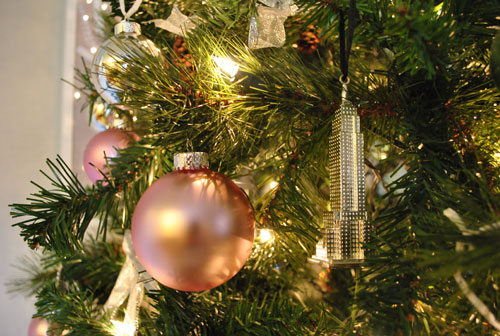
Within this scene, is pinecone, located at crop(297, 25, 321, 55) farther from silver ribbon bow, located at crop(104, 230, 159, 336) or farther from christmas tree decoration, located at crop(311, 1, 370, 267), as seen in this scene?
silver ribbon bow, located at crop(104, 230, 159, 336)

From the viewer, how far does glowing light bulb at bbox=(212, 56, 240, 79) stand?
0.33 m

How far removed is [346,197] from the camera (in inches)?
11.1

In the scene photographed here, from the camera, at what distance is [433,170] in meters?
0.26

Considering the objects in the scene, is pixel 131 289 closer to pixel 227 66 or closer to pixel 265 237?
pixel 265 237

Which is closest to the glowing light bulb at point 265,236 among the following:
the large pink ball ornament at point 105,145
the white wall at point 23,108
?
the large pink ball ornament at point 105,145

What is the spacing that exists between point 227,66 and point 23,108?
37.3 inches

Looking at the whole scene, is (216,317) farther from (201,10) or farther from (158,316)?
(201,10)

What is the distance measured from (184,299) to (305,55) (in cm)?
32

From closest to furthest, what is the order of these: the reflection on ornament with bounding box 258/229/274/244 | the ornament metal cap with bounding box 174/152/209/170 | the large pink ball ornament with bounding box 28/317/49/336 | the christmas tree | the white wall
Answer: the christmas tree < the ornament metal cap with bounding box 174/152/209/170 < the reflection on ornament with bounding box 258/229/274/244 < the large pink ball ornament with bounding box 28/317/49/336 < the white wall

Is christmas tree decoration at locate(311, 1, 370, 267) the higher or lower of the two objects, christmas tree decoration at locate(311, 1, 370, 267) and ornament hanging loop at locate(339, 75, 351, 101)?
the lower

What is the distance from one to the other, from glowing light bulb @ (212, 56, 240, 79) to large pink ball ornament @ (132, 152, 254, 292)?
95 mm

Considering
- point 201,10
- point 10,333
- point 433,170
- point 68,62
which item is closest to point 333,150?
point 433,170

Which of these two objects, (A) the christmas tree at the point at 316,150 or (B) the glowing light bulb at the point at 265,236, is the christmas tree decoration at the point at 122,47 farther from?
(B) the glowing light bulb at the point at 265,236

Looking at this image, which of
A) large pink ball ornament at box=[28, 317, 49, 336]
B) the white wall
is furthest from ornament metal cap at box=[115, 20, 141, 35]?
the white wall
